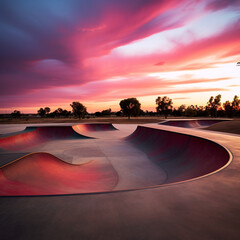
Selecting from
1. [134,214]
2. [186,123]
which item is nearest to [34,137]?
[134,214]

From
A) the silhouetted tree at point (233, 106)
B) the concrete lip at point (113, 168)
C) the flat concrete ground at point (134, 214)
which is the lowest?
the concrete lip at point (113, 168)

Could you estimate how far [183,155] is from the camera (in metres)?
7.93

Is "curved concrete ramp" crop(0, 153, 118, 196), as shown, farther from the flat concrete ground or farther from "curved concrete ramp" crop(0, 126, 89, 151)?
"curved concrete ramp" crop(0, 126, 89, 151)

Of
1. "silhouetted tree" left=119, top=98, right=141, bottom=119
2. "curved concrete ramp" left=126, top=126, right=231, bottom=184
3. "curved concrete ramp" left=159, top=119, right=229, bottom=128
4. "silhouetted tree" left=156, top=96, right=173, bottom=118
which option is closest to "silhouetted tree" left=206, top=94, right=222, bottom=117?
"silhouetted tree" left=156, top=96, right=173, bottom=118

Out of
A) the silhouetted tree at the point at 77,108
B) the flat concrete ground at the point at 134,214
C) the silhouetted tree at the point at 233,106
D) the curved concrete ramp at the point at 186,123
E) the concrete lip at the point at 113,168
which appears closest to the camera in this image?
the flat concrete ground at the point at 134,214

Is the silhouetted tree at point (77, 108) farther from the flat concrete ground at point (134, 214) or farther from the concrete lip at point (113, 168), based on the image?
the flat concrete ground at point (134, 214)

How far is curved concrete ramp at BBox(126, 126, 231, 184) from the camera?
5.64m

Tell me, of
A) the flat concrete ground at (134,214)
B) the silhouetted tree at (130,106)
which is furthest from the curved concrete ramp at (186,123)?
the silhouetted tree at (130,106)

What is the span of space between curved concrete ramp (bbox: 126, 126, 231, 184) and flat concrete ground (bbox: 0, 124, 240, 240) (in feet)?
8.32

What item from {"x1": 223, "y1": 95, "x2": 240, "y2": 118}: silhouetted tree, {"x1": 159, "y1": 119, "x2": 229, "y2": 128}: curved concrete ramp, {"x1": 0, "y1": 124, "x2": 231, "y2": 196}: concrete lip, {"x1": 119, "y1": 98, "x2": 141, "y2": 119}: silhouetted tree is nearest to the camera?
{"x1": 0, "y1": 124, "x2": 231, "y2": 196}: concrete lip

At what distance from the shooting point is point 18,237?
1728mm

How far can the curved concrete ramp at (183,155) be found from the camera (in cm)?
564

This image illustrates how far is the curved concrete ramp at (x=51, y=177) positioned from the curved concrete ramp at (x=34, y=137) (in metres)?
6.21

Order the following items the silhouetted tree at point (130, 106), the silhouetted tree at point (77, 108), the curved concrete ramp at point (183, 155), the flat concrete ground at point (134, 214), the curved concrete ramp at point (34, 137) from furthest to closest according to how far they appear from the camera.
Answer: the silhouetted tree at point (77, 108), the silhouetted tree at point (130, 106), the curved concrete ramp at point (34, 137), the curved concrete ramp at point (183, 155), the flat concrete ground at point (134, 214)
